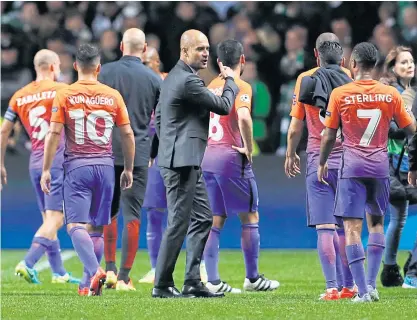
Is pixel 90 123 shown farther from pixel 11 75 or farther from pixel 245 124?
pixel 11 75

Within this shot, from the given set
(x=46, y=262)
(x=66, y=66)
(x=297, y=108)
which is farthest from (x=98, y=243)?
(x=66, y=66)

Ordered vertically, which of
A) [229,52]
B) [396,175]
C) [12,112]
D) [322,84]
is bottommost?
[396,175]

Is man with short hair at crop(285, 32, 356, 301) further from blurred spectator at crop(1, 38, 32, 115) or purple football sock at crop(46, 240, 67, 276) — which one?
blurred spectator at crop(1, 38, 32, 115)

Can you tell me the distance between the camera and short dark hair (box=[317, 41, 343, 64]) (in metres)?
10.4

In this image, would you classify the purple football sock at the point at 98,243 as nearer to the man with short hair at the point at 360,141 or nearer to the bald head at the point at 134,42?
the bald head at the point at 134,42

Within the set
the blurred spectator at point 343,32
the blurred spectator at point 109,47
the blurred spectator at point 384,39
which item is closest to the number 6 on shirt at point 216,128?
the blurred spectator at point 384,39

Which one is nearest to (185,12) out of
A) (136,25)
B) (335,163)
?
(136,25)

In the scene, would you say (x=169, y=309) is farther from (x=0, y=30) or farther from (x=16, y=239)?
(x=0, y=30)

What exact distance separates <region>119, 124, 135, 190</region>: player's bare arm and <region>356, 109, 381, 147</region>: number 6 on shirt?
2230mm

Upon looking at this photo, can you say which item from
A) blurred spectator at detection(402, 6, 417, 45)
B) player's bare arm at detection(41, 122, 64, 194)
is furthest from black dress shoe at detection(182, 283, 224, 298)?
blurred spectator at detection(402, 6, 417, 45)

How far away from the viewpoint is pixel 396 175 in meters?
12.3

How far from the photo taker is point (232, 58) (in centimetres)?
1098

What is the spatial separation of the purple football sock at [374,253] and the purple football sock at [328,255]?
1.20 feet

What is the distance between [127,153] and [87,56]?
938mm
